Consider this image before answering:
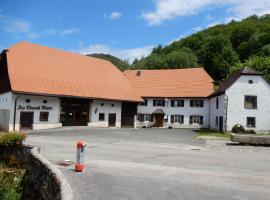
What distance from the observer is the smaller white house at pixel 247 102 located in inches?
1523

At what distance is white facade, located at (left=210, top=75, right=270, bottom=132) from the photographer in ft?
127

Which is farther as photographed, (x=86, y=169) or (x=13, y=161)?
(x=13, y=161)

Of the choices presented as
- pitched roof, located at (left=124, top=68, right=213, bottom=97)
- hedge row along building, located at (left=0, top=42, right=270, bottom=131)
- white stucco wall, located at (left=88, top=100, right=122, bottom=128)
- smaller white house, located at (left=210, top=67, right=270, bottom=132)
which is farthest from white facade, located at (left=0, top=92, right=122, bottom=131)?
smaller white house, located at (left=210, top=67, right=270, bottom=132)

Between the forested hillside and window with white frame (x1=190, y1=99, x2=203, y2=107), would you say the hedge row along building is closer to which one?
window with white frame (x1=190, y1=99, x2=203, y2=107)

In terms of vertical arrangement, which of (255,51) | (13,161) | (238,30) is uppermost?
(238,30)

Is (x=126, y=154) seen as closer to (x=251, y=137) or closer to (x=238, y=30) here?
(x=251, y=137)

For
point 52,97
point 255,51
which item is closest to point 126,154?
point 52,97

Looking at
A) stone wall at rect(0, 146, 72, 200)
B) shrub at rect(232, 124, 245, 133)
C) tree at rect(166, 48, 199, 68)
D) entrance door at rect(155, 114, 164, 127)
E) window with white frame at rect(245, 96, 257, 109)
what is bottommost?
stone wall at rect(0, 146, 72, 200)

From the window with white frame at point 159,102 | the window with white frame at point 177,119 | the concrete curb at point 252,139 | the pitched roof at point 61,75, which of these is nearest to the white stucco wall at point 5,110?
the pitched roof at point 61,75

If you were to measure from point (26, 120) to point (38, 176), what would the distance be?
23.4 m

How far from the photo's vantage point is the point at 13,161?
16125 millimetres

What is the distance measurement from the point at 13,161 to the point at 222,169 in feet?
32.2

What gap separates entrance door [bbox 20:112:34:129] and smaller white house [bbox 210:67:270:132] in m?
21.6

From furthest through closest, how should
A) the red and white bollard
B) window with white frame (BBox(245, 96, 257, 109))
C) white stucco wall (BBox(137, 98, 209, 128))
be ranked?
white stucco wall (BBox(137, 98, 209, 128)) < window with white frame (BBox(245, 96, 257, 109)) < the red and white bollard
